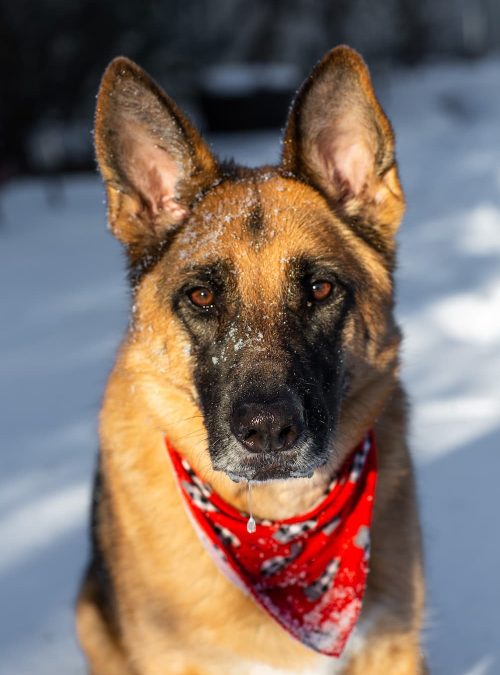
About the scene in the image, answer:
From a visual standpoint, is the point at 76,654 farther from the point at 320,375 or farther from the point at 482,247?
the point at 482,247

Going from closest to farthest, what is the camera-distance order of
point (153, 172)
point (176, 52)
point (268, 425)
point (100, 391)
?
point (268, 425), point (153, 172), point (100, 391), point (176, 52)

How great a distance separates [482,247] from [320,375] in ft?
26.8

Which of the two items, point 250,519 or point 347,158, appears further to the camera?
point 347,158

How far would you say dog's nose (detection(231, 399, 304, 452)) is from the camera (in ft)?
8.35

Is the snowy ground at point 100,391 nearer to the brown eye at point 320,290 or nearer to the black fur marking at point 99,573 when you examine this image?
the black fur marking at point 99,573

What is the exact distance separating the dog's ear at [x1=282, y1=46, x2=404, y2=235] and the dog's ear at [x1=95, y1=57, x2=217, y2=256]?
0.35m

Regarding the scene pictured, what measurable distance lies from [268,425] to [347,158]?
112 centimetres

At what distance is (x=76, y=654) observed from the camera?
3951 mm

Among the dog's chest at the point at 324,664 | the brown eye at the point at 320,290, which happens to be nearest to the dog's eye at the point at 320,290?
the brown eye at the point at 320,290

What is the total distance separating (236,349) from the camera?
2.77 metres

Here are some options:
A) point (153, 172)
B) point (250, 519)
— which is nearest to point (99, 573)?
point (250, 519)

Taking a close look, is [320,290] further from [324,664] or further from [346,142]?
[324,664]

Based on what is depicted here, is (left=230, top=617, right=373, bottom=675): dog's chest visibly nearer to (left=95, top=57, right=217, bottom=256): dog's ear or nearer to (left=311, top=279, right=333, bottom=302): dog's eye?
(left=311, top=279, right=333, bottom=302): dog's eye

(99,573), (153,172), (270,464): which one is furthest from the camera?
(99,573)
